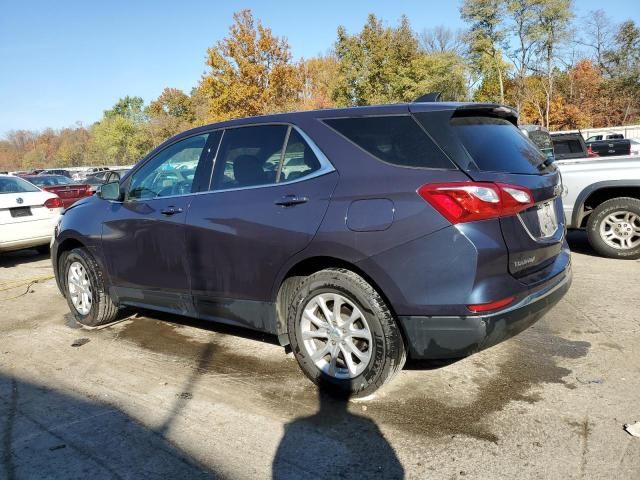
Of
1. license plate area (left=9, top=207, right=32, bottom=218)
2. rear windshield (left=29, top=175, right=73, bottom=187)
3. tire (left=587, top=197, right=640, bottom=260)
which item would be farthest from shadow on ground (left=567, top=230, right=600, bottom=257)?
rear windshield (left=29, top=175, right=73, bottom=187)

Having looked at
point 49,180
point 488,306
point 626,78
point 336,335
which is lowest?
point 336,335

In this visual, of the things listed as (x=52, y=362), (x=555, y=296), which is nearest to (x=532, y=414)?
(x=555, y=296)

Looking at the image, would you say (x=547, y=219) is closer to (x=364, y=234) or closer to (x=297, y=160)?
(x=364, y=234)

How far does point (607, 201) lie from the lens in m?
6.88

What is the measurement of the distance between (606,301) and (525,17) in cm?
3944

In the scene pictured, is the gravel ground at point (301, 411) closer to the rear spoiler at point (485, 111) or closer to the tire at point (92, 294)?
the tire at point (92, 294)

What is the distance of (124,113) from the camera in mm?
83938

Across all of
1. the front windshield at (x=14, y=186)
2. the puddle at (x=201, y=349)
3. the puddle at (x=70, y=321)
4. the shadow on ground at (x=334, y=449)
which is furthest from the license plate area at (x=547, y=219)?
the front windshield at (x=14, y=186)

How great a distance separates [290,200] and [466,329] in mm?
1351

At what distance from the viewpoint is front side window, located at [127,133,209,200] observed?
425cm

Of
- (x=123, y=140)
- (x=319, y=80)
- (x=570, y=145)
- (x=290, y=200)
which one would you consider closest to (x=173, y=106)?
(x=123, y=140)

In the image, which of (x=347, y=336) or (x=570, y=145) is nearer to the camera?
(x=347, y=336)

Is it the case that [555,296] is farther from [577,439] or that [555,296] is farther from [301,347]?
[301,347]

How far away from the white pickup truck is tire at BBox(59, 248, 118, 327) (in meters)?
5.42
